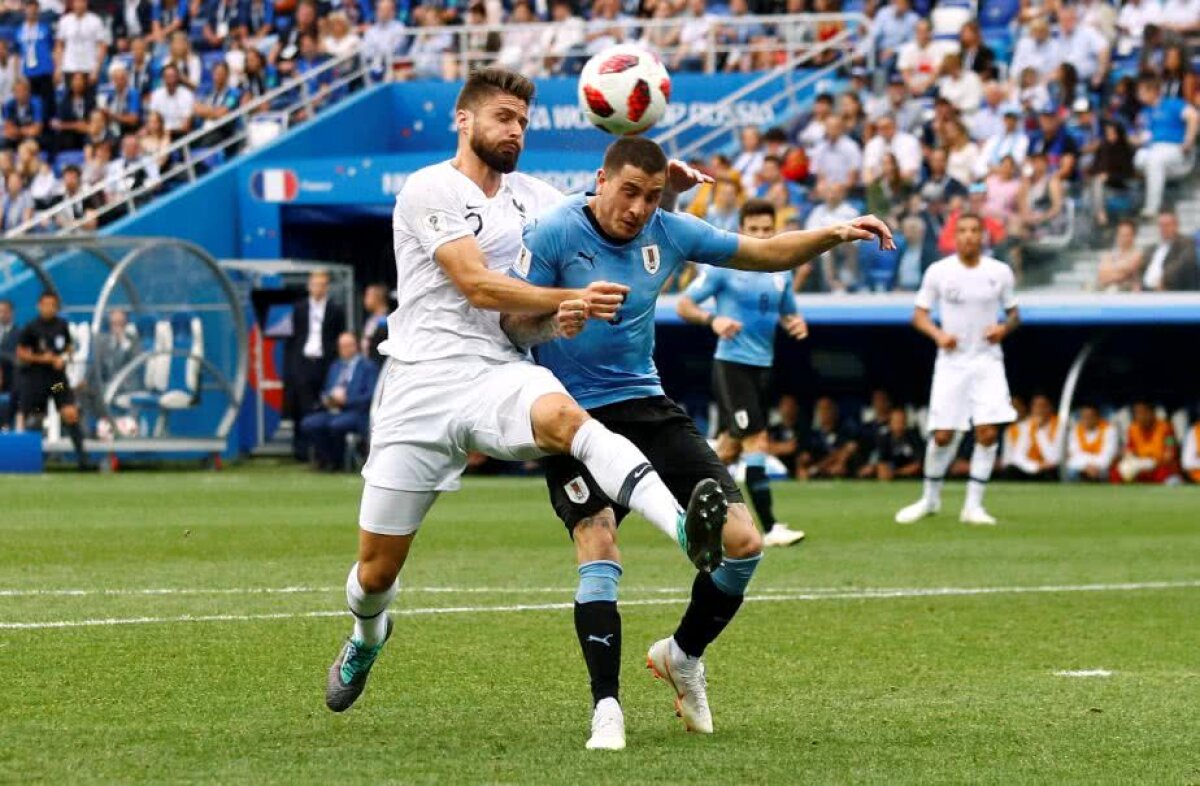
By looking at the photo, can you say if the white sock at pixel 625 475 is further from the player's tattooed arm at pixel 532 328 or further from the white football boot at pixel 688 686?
the white football boot at pixel 688 686

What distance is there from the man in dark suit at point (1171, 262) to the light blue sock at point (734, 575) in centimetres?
1633

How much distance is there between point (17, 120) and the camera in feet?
111

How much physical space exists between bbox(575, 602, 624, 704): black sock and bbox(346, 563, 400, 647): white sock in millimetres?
833

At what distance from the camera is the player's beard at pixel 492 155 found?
7059mm

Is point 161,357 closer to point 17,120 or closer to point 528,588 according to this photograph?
point 17,120

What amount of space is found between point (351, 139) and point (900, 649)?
919 inches

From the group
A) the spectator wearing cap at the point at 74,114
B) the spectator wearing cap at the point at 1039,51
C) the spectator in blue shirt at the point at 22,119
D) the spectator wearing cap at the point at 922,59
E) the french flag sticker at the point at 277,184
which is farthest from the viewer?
the spectator in blue shirt at the point at 22,119

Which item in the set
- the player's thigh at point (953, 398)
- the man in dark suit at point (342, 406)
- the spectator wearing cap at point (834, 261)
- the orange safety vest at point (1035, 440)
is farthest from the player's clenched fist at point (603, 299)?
the man in dark suit at point (342, 406)

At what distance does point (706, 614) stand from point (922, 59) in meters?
20.4

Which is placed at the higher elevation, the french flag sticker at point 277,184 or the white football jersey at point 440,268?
the white football jersey at point 440,268

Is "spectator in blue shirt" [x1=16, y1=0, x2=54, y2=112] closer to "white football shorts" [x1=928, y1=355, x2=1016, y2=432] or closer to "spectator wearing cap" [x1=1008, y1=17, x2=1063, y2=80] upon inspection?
"spectator wearing cap" [x1=1008, y1=17, x2=1063, y2=80]

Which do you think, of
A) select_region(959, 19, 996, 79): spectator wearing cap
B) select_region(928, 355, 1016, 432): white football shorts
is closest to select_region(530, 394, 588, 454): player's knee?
select_region(928, 355, 1016, 432): white football shorts

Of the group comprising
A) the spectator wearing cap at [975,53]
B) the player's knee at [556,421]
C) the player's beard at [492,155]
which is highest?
the player's beard at [492,155]

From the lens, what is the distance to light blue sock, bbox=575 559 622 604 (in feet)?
21.5
